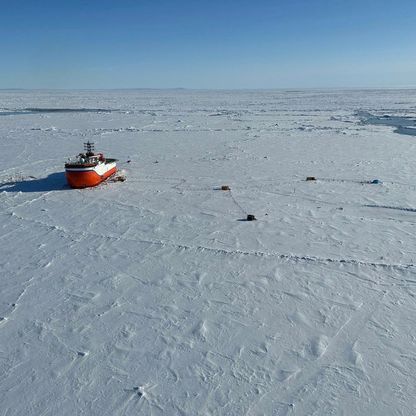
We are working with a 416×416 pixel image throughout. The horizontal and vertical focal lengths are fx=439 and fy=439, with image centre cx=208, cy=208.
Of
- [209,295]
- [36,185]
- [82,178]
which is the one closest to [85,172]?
[82,178]

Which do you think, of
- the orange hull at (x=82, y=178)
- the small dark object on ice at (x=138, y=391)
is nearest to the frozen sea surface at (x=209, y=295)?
the small dark object on ice at (x=138, y=391)

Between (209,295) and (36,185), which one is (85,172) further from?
(209,295)

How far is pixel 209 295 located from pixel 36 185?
8.04m

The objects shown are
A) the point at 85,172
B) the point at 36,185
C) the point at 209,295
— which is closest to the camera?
the point at 209,295

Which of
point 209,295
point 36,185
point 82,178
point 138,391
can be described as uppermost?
point 138,391

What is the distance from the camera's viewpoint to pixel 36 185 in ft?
40.2

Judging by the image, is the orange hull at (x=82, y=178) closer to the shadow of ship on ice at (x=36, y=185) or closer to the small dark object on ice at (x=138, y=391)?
the shadow of ship on ice at (x=36, y=185)

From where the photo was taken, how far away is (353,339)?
5074 millimetres

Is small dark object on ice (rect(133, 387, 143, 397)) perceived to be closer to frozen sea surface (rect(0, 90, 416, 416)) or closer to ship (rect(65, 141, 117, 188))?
frozen sea surface (rect(0, 90, 416, 416))

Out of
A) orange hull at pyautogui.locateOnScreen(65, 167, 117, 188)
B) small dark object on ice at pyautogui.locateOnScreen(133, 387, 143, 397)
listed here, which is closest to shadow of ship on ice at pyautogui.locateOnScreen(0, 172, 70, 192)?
orange hull at pyautogui.locateOnScreen(65, 167, 117, 188)

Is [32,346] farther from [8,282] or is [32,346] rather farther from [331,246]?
[331,246]

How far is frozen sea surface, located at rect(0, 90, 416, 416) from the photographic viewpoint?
14.1ft

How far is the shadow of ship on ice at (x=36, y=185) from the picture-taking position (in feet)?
38.8

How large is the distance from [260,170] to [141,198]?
4496 millimetres
